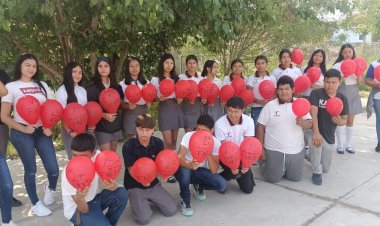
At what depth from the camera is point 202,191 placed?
12.9 feet

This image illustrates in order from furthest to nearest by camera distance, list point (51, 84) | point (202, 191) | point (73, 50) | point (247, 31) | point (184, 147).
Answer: point (247, 31), point (51, 84), point (73, 50), point (202, 191), point (184, 147)

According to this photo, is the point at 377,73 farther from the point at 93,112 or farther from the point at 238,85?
the point at 93,112

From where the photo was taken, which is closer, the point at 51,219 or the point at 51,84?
the point at 51,219

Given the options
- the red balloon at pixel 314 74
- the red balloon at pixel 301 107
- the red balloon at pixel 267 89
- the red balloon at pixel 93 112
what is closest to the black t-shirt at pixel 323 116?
the red balloon at pixel 301 107

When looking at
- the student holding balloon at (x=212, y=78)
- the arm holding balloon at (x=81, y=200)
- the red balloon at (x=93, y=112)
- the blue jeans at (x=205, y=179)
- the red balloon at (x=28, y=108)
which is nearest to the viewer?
the arm holding balloon at (x=81, y=200)

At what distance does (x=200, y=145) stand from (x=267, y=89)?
5.78 feet

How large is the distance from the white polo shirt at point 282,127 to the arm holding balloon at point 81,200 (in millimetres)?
2288

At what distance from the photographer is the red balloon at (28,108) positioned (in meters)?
3.25

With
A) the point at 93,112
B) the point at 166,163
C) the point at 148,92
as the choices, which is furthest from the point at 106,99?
the point at 166,163

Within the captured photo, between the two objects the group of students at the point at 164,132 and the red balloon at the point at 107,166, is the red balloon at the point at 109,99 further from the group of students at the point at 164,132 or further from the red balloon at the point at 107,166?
the red balloon at the point at 107,166

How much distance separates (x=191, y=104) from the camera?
4.75 m

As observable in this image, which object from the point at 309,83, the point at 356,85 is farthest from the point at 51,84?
the point at 356,85

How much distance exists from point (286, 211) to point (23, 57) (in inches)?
111

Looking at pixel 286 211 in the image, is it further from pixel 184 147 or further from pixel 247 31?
pixel 247 31
